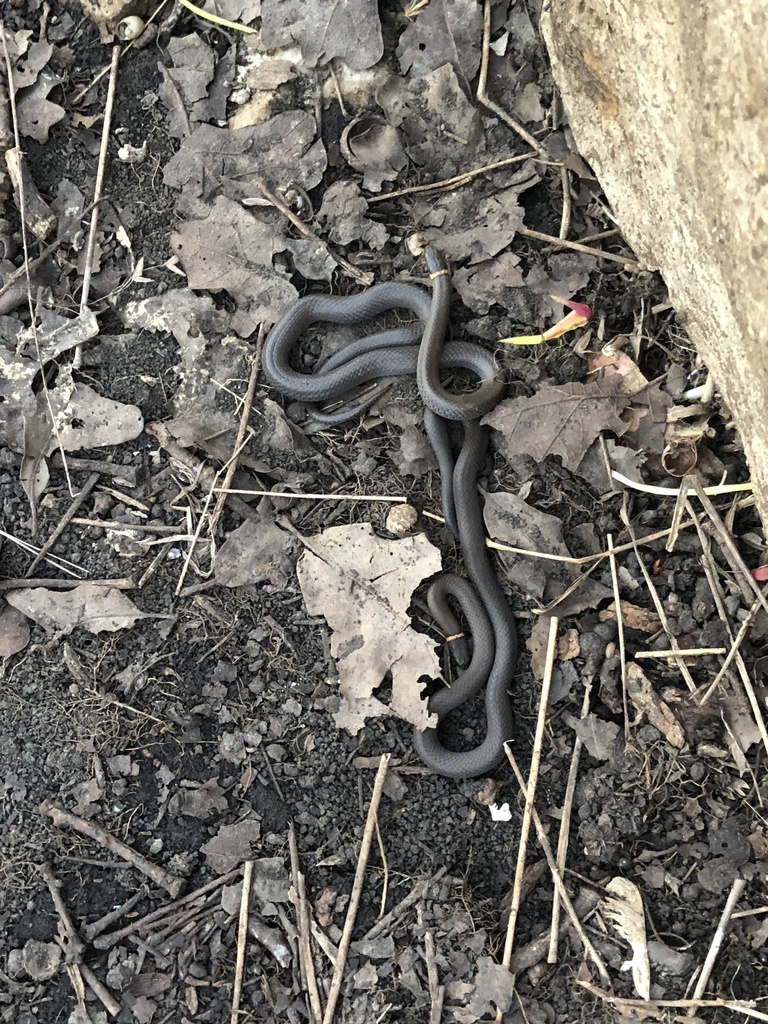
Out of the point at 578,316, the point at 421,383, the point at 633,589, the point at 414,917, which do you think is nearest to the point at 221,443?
the point at 421,383

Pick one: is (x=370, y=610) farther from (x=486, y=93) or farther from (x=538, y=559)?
(x=486, y=93)

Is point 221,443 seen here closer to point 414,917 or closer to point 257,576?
point 257,576

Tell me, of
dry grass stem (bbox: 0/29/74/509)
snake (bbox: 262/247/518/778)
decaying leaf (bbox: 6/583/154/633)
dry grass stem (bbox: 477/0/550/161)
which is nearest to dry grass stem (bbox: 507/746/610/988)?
snake (bbox: 262/247/518/778)

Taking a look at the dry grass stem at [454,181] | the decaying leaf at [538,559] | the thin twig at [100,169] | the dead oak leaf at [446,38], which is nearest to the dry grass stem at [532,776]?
the decaying leaf at [538,559]

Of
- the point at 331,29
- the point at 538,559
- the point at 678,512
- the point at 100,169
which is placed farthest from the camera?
the point at 100,169

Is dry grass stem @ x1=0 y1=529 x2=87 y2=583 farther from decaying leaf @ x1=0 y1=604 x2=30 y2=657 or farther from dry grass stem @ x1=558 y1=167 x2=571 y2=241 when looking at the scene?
dry grass stem @ x1=558 y1=167 x2=571 y2=241

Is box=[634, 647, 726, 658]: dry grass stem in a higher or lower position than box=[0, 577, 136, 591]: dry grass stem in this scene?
lower

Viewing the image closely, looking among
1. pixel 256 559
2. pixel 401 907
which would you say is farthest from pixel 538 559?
pixel 401 907
